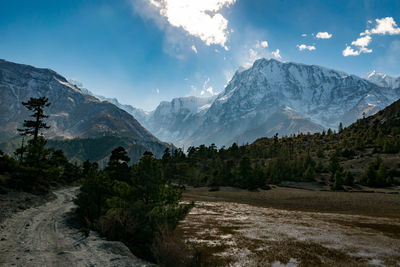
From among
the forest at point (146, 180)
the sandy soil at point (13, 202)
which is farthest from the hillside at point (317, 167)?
the sandy soil at point (13, 202)

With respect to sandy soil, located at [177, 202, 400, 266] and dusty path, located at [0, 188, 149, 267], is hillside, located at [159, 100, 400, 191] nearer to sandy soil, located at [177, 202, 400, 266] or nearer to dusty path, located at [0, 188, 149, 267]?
sandy soil, located at [177, 202, 400, 266]

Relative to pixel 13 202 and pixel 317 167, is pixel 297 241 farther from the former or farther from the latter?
pixel 317 167

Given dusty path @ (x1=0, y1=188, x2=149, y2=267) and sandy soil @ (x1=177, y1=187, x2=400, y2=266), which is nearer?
dusty path @ (x1=0, y1=188, x2=149, y2=267)

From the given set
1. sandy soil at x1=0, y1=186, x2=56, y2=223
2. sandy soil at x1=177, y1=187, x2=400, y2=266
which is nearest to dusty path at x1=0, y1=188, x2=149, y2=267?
sandy soil at x1=0, y1=186, x2=56, y2=223

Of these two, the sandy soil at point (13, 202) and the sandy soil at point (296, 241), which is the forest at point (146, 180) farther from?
the sandy soil at point (13, 202)

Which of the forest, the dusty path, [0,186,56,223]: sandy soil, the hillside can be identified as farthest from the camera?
the hillside

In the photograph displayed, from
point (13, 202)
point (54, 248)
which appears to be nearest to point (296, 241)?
point (54, 248)

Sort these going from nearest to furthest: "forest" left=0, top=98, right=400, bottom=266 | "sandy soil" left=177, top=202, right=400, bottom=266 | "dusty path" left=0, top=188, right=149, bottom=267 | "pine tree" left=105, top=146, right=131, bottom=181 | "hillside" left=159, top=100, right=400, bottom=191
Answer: "dusty path" left=0, top=188, right=149, bottom=267
"sandy soil" left=177, top=202, right=400, bottom=266
"forest" left=0, top=98, right=400, bottom=266
"pine tree" left=105, top=146, right=131, bottom=181
"hillside" left=159, top=100, right=400, bottom=191

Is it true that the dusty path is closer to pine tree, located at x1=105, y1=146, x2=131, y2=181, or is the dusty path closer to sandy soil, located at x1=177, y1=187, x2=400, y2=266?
sandy soil, located at x1=177, y1=187, x2=400, y2=266

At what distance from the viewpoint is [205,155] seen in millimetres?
144125

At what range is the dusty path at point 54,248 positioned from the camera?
14039 mm

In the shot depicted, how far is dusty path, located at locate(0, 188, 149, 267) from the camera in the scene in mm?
14039

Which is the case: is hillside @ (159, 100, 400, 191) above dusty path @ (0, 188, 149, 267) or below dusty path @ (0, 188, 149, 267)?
above

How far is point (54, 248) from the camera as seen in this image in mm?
16328
